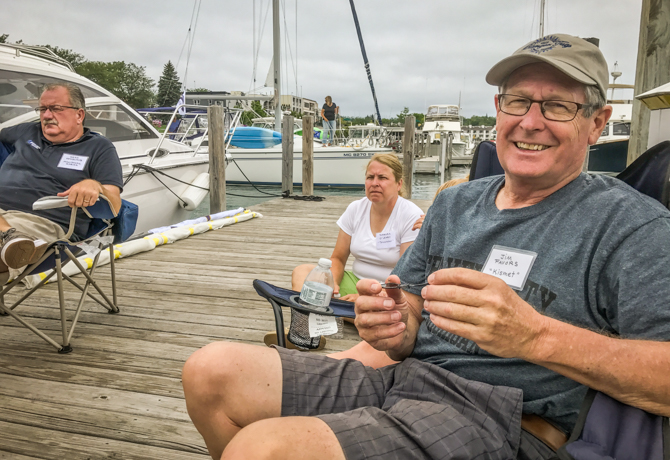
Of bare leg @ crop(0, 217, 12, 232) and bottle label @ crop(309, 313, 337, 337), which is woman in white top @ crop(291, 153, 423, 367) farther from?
bare leg @ crop(0, 217, 12, 232)

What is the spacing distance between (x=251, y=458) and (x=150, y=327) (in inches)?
86.9

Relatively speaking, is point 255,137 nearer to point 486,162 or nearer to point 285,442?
point 486,162

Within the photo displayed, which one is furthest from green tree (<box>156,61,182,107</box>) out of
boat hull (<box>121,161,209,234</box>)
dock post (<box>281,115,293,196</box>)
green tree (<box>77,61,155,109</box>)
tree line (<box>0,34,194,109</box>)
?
boat hull (<box>121,161,209,234</box>)

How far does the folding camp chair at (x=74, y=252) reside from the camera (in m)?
2.43

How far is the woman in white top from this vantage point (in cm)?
282

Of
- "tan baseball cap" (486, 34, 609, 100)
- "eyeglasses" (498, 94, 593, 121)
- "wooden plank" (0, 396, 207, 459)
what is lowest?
"wooden plank" (0, 396, 207, 459)

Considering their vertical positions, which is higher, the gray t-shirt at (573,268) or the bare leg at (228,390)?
the gray t-shirt at (573,268)

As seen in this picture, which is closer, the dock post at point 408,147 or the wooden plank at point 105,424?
the wooden plank at point 105,424

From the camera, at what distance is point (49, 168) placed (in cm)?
311

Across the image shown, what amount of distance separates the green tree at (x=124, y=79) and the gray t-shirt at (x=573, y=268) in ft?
179

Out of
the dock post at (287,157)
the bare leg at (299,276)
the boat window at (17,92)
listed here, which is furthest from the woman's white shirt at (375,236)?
the dock post at (287,157)

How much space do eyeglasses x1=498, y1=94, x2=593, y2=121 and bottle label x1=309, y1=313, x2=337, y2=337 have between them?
0.89 metres

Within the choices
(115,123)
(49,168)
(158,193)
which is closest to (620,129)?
(158,193)

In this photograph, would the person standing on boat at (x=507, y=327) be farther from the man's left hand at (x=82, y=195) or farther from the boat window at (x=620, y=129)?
the boat window at (x=620, y=129)
